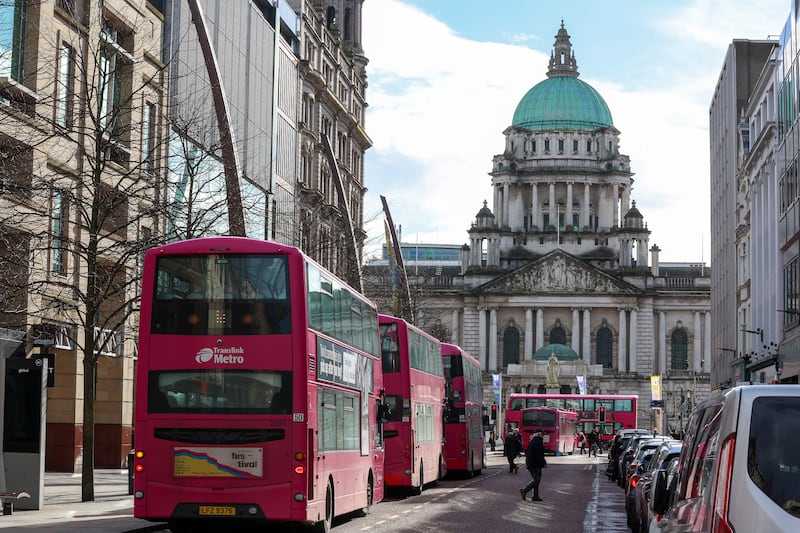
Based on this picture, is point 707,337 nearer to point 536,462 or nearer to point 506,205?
point 506,205

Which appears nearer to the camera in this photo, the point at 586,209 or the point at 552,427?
the point at 552,427

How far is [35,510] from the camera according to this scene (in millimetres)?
23828

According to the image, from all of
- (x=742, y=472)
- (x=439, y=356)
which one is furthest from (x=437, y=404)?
(x=742, y=472)

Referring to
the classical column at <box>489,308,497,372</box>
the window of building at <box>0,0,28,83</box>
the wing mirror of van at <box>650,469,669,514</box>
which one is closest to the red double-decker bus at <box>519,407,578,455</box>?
the window of building at <box>0,0,28,83</box>

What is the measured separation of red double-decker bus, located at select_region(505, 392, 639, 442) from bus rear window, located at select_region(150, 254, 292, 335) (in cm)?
6469

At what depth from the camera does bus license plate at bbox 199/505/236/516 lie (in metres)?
18.5

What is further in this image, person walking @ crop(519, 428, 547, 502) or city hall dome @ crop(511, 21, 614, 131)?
city hall dome @ crop(511, 21, 614, 131)

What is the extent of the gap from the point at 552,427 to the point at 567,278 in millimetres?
58273

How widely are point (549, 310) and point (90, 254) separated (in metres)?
109

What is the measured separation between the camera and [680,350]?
133875 mm

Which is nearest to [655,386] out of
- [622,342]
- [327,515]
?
[622,342]

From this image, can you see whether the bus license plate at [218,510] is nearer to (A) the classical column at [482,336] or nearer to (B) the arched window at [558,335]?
(A) the classical column at [482,336]

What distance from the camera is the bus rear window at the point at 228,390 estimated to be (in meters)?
18.5

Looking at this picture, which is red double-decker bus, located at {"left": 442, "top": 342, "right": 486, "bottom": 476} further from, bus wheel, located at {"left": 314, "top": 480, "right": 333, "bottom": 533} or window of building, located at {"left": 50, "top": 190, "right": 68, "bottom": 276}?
bus wheel, located at {"left": 314, "top": 480, "right": 333, "bottom": 533}
